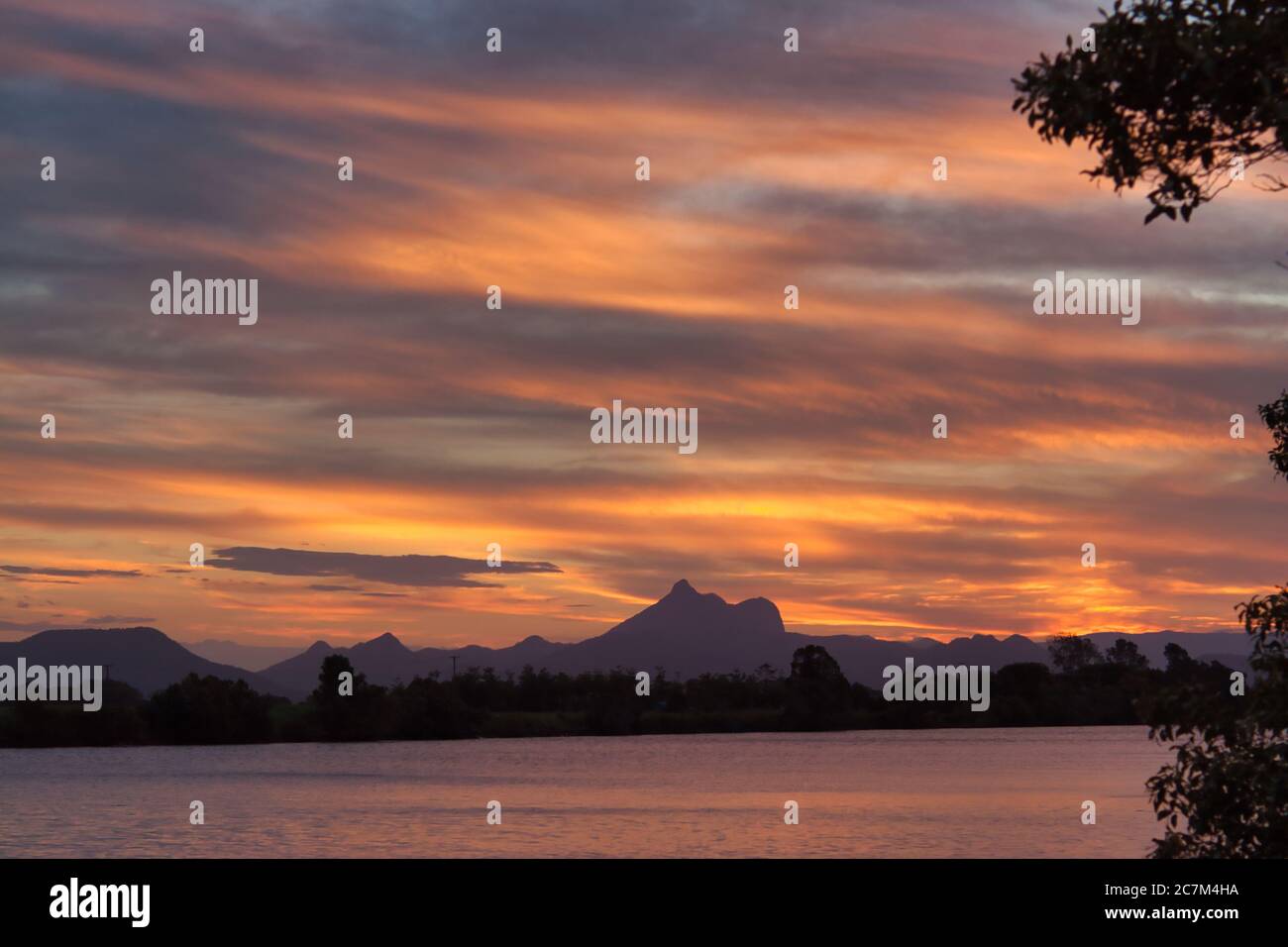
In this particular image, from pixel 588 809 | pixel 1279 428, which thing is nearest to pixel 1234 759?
pixel 1279 428

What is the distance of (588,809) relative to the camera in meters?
108

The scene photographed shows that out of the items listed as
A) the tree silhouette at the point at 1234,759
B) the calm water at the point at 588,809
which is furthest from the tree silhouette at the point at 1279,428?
the calm water at the point at 588,809

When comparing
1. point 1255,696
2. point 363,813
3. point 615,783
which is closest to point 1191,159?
point 1255,696

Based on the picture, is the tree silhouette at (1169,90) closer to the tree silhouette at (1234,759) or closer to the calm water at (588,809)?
the tree silhouette at (1234,759)

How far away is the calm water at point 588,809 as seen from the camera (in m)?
84.0

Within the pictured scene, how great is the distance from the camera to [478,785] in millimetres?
142375

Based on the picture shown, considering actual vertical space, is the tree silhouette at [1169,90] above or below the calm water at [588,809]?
above

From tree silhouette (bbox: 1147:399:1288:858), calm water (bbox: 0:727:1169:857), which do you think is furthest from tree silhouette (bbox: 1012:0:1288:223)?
calm water (bbox: 0:727:1169:857)

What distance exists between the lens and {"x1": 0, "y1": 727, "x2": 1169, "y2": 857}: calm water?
84.0 m

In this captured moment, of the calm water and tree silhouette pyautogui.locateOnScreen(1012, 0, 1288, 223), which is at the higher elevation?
tree silhouette pyautogui.locateOnScreen(1012, 0, 1288, 223)

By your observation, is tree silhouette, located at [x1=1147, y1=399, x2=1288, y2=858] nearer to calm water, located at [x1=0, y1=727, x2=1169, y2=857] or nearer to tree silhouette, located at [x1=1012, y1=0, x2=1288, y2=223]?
tree silhouette, located at [x1=1012, y1=0, x2=1288, y2=223]

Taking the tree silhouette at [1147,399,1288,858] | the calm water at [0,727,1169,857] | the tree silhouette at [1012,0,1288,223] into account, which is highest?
the tree silhouette at [1012,0,1288,223]
